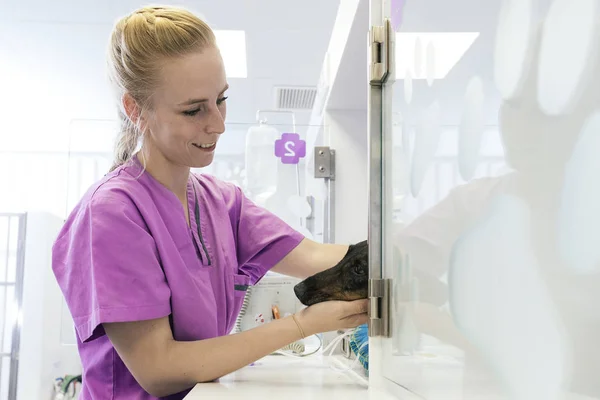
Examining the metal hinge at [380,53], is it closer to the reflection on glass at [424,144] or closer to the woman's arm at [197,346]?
the reflection on glass at [424,144]

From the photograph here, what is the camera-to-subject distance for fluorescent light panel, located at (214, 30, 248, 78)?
3275 mm

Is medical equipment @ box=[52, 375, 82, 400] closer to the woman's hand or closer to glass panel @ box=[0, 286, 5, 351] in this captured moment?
glass panel @ box=[0, 286, 5, 351]

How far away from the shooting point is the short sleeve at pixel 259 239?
1259 millimetres

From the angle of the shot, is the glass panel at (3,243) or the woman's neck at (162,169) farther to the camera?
the glass panel at (3,243)

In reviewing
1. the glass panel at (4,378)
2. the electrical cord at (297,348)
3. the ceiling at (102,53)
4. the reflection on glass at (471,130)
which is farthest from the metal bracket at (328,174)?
the glass panel at (4,378)

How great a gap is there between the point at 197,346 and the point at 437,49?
0.65 m

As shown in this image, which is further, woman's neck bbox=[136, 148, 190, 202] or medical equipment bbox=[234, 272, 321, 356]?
medical equipment bbox=[234, 272, 321, 356]

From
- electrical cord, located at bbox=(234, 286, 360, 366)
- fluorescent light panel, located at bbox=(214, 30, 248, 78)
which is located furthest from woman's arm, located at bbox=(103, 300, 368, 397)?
fluorescent light panel, located at bbox=(214, 30, 248, 78)

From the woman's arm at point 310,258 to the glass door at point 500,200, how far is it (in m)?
0.51

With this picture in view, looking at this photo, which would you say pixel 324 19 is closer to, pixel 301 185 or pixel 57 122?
pixel 301 185

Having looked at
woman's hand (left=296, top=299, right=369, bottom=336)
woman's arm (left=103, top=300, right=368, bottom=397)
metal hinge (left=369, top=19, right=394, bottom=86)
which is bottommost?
woman's arm (left=103, top=300, right=368, bottom=397)

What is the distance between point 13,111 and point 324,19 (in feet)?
10.4

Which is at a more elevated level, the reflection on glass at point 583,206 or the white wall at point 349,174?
the white wall at point 349,174

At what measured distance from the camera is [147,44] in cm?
100
